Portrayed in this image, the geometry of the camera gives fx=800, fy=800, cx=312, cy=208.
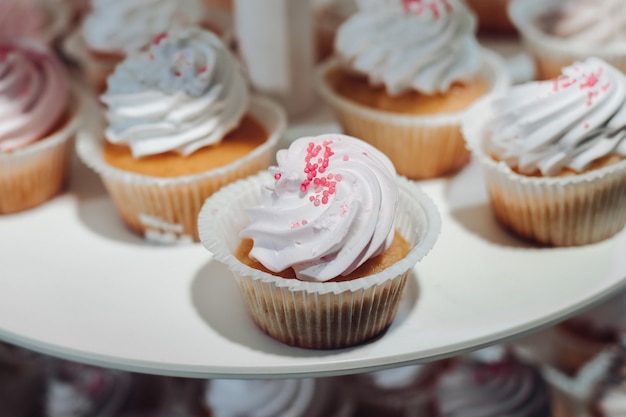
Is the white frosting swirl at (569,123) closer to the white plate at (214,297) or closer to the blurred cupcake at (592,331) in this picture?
the white plate at (214,297)

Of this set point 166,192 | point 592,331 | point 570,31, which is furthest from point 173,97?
point 592,331

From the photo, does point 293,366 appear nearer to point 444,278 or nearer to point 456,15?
point 444,278

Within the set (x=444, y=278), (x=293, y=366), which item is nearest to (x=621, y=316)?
(x=444, y=278)

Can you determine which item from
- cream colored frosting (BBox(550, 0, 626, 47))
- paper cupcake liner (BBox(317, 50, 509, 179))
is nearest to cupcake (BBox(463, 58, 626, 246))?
paper cupcake liner (BBox(317, 50, 509, 179))

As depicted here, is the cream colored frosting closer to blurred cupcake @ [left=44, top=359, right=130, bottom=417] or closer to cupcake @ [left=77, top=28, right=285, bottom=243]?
cupcake @ [left=77, top=28, right=285, bottom=243]

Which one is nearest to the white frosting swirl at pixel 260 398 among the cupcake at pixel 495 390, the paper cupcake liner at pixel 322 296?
the cupcake at pixel 495 390

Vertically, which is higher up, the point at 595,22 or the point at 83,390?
the point at 595,22

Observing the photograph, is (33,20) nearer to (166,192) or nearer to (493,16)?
(166,192)
